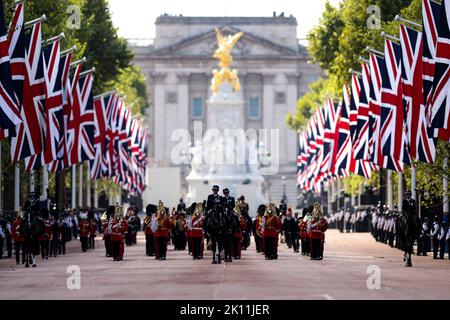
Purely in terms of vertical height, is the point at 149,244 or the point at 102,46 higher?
the point at 102,46

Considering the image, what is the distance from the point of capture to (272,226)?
49094mm

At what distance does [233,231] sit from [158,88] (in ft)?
510

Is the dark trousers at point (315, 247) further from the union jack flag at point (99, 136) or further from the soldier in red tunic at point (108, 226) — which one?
the union jack flag at point (99, 136)

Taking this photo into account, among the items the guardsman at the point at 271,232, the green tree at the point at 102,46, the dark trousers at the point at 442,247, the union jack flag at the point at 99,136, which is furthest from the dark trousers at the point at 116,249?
the green tree at the point at 102,46

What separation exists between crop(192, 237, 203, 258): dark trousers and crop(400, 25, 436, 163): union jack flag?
7.10 m

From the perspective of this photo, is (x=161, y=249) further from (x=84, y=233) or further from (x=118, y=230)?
(x=84, y=233)

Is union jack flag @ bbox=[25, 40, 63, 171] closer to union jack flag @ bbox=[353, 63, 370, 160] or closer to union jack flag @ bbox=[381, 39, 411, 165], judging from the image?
union jack flag @ bbox=[381, 39, 411, 165]

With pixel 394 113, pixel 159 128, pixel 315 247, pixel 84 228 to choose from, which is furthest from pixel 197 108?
pixel 315 247

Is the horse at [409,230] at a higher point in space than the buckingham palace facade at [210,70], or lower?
lower

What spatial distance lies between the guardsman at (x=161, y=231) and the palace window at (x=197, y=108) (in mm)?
147774

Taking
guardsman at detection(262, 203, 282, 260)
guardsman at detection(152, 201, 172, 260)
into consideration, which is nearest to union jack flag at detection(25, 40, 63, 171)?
guardsman at detection(152, 201, 172, 260)

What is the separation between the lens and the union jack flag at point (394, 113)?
5119cm

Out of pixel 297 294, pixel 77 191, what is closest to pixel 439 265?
pixel 297 294

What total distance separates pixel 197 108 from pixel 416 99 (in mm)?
150206
